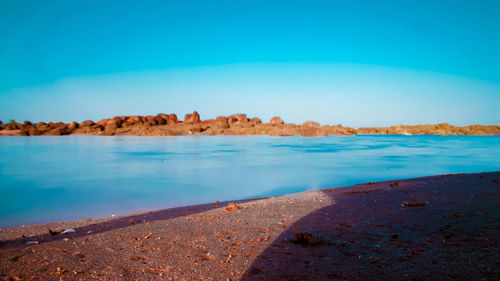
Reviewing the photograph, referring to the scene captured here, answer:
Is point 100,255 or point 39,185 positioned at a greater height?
point 100,255

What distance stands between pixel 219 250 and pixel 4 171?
2388 centimetres

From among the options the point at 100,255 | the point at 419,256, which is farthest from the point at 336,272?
the point at 100,255

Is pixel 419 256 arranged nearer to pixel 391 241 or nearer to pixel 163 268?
pixel 391 241

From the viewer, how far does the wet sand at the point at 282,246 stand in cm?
365

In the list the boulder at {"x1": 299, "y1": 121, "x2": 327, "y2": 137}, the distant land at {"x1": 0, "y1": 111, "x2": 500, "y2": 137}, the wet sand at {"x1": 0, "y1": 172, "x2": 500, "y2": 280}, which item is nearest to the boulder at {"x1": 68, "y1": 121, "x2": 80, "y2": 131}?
the distant land at {"x1": 0, "y1": 111, "x2": 500, "y2": 137}

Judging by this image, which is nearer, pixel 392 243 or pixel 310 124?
pixel 392 243

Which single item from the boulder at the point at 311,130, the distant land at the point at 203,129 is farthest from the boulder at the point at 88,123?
the boulder at the point at 311,130

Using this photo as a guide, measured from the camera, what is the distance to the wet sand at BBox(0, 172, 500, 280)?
12.0ft

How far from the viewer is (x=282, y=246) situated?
4.65m

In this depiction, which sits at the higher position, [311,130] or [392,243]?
[311,130]

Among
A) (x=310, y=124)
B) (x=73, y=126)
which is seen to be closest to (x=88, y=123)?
(x=73, y=126)

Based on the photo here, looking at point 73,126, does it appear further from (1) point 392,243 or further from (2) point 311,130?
(1) point 392,243

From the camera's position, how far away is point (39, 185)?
51.4ft

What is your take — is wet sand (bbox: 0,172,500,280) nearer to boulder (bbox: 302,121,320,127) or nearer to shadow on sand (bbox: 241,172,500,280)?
shadow on sand (bbox: 241,172,500,280)
